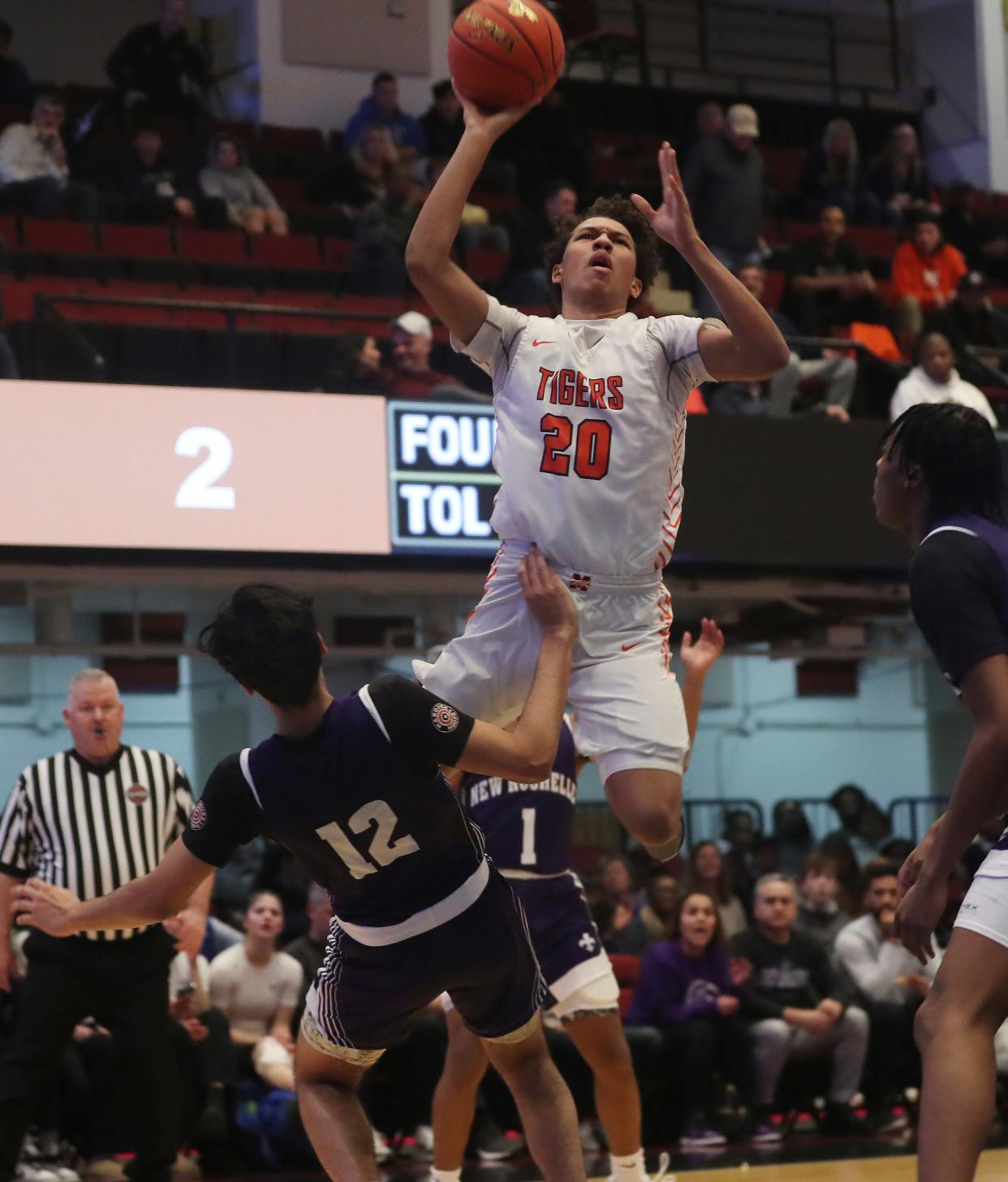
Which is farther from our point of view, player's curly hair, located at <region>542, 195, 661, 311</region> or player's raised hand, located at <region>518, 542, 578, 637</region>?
player's curly hair, located at <region>542, 195, 661, 311</region>

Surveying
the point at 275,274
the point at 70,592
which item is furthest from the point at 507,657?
the point at 275,274

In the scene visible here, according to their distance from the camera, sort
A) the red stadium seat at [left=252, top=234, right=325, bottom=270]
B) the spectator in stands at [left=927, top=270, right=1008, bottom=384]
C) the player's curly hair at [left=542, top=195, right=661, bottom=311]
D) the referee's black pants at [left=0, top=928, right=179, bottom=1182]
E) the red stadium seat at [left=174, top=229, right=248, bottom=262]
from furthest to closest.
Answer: the spectator in stands at [left=927, top=270, right=1008, bottom=384] → the red stadium seat at [left=252, top=234, right=325, bottom=270] → the red stadium seat at [left=174, top=229, right=248, bottom=262] → the referee's black pants at [left=0, top=928, right=179, bottom=1182] → the player's curly hair at [left=542, top=195, right=661, bottom=311]

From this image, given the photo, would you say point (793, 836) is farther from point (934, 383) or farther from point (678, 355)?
point (678, 355)

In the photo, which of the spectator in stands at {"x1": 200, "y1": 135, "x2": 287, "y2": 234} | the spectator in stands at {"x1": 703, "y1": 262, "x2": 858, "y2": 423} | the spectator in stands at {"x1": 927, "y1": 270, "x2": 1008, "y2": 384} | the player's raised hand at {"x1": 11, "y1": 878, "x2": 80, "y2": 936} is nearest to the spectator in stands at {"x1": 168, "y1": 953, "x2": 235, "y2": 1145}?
the player's raised hand at {"x1": 11, "y1": 878, "x2": 80, "y2": 936}

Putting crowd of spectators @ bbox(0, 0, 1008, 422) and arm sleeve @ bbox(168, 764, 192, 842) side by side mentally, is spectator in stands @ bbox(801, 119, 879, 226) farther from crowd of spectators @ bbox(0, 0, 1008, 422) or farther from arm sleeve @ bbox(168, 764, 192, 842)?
arm sleeve @ bbox(168, 764, 192, 842)

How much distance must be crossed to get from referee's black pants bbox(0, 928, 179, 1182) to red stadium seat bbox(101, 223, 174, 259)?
7250 mm

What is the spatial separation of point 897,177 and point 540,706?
1343 cm

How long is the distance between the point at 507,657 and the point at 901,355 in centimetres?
907

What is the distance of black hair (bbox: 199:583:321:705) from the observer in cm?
400

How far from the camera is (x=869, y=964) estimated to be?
9.47 meters

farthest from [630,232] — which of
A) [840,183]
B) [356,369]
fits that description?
[840,183]

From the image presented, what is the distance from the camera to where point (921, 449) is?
3902 mm

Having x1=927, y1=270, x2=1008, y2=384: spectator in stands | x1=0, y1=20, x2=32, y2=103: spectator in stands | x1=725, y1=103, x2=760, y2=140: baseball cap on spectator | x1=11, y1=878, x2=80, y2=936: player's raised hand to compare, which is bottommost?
x1=11, y1=878, x2=80, y2=936: player's raised hand

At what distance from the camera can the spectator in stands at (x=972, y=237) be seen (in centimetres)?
1570
